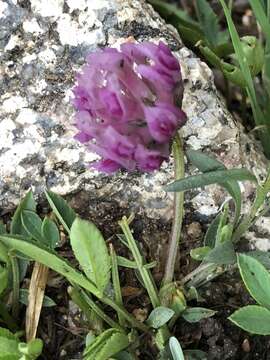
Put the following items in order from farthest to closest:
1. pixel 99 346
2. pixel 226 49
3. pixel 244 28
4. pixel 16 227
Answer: pixel 244 28, pixel 226 49, pixel 16 227, pixel 99 346

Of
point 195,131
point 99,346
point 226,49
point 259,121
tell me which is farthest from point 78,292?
point 226,49

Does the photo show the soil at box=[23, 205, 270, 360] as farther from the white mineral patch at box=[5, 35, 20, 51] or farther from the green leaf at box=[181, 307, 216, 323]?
the white mineral patch at box=[5, 35, 20, 51]

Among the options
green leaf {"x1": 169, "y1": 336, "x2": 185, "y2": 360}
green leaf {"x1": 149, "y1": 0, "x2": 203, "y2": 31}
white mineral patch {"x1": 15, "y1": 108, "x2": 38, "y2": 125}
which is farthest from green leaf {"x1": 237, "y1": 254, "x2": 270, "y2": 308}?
green leaf {"x1": 149, "y1": 0, "x2": 203, "y2": 31}

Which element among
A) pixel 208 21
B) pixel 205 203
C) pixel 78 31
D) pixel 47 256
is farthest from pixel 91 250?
pixel 208 21

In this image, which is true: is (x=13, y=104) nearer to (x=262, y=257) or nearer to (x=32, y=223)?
(x=32, y=223)

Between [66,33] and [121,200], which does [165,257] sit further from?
[66,33]

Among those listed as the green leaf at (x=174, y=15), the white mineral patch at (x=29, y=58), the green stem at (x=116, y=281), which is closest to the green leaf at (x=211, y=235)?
the green stem at (x=116, y=281)
